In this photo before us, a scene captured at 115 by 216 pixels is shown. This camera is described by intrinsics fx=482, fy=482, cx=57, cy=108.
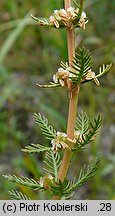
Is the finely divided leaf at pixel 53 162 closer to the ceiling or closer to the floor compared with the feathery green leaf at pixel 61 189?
closer to the ceiling

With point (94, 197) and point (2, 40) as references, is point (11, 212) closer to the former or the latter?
point (94, 197)

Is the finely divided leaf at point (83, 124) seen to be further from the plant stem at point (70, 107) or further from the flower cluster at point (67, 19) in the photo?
the flower cluster at point (67, 19)

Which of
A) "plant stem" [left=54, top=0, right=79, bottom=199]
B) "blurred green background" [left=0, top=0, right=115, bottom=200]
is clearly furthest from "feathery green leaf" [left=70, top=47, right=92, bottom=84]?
"blurred green background" [left=0, top=0, right=115, bottom=200]

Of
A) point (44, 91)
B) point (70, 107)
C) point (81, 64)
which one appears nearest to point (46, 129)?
point (70, 107)

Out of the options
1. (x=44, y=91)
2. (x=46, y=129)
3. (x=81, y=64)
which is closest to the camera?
(x=81, y=64)

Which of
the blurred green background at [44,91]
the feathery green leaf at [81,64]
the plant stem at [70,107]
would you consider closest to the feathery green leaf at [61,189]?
the plant stem at [70,107]

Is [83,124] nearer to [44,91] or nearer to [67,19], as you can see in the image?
[67,19]

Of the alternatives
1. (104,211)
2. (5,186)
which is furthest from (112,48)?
(104,211)

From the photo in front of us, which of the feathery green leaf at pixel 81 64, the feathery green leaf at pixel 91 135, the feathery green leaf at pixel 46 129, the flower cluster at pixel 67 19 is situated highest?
the flower cluster at pixel 67 19

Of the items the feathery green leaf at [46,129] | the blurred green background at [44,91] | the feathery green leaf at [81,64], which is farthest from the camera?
the blurred green background at [44,91]
